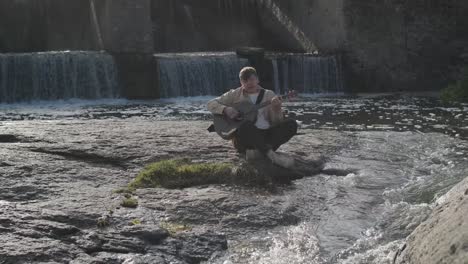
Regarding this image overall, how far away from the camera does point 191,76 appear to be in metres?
20.1

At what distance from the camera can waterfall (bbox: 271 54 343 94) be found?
21531mm

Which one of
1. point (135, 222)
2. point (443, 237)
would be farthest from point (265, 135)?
point (443, 237)

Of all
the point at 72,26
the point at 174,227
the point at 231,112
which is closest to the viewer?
the point at 174,227

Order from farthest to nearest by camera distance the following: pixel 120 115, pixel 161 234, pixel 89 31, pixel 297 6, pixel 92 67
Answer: pixel 89 31 → pixel 297 6 → pixel 92 67 → pixel 120 115 → pixel 161 234

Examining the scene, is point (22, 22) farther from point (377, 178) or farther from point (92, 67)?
point (377, 178)

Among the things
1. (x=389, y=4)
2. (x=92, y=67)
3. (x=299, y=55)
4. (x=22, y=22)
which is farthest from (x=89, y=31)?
(x=389, y=4)

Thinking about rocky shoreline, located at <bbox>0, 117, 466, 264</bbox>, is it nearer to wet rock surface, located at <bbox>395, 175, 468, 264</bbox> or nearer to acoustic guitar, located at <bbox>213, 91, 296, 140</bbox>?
wet rock surface, located at <bbox>395, 175, 468, 264</bbox>

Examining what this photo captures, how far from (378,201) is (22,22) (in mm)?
22290

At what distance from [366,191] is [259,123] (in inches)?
52.9

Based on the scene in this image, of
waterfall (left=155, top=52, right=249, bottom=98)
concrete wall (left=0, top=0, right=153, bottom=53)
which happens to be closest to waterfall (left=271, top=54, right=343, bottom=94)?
waterfall (left=155, top=52, right=249, bottom=98)

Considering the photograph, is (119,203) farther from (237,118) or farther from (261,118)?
(261,118)

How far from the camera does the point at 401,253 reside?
3895 mm

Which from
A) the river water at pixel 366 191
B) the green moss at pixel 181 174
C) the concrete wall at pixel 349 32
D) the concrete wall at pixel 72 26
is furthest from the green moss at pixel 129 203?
the concrete wall at pixel 72 26

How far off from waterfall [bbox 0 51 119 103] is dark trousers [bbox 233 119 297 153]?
43.1 feet
